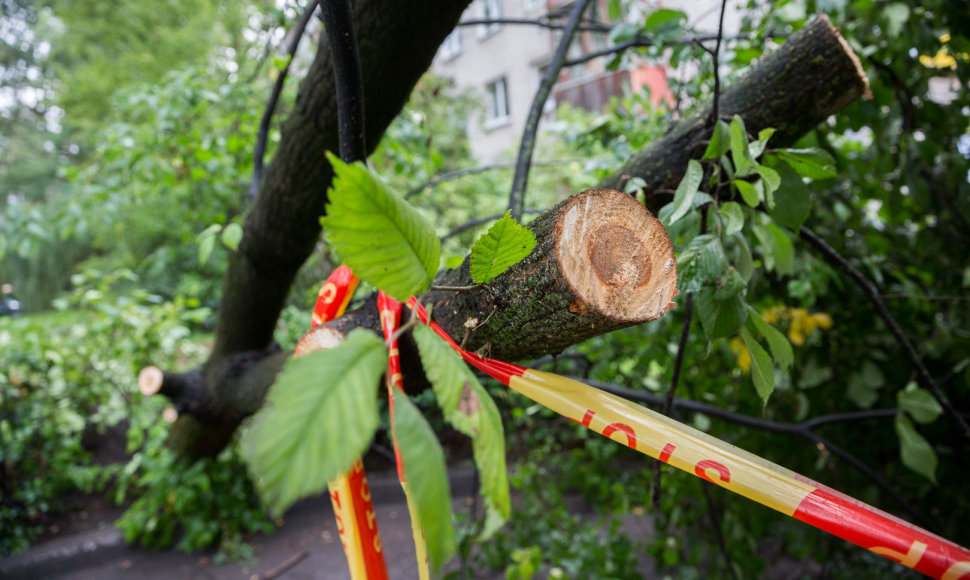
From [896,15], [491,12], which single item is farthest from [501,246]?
[491,12]

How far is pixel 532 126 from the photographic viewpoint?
1.56 metres

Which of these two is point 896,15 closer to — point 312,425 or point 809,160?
point 809,160

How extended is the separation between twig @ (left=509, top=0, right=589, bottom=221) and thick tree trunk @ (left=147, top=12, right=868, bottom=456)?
32 centimetres

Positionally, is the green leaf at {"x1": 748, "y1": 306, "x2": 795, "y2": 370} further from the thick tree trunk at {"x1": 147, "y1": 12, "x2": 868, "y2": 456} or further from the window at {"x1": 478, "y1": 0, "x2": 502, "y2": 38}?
the window at {"x1": 478, "y1": 0, "x2": 502, "y2": 38}

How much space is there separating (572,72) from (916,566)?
1167cm

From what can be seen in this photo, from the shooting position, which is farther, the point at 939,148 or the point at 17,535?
the point at 17,535

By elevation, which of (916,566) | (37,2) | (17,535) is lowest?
(17,535)

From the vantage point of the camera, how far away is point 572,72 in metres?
11.1

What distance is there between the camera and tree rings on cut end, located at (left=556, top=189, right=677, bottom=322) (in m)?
0.65

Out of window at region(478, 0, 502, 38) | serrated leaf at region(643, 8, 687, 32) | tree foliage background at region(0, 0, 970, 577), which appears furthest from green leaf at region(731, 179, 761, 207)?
window at region(478, 0, 502, 38)

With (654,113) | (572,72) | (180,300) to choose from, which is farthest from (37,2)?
(654,113)

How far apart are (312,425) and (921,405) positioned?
65.6 inches

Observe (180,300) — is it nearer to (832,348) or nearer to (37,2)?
(832,348)

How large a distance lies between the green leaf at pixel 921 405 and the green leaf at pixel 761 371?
0.90 m
